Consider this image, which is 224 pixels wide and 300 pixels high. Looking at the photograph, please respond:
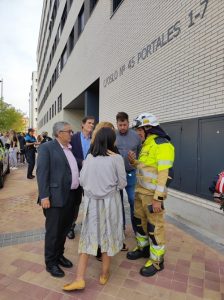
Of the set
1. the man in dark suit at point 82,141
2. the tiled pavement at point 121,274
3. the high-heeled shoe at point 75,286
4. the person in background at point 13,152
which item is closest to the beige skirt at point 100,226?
the high-heeled shoe at point 75,286

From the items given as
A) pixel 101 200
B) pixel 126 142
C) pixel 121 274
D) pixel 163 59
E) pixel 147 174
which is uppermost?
pixel 163 59

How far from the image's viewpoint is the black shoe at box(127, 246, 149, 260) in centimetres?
385

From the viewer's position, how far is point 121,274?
3420 millimetres

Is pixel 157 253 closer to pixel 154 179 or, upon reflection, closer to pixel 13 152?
pixel 154 179

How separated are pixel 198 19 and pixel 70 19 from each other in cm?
1460

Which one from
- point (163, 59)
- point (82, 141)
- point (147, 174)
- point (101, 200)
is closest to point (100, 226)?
point (101, 200)

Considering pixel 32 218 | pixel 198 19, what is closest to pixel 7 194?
pixel 32 218

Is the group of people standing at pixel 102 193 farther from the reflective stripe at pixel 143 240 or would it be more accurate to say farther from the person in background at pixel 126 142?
the person in background at pixel 126 142

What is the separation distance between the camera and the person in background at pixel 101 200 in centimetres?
298

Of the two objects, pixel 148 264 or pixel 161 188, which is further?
pixel 148 264

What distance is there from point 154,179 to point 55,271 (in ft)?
5.24

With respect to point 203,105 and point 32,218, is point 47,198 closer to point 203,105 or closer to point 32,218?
point 32,218

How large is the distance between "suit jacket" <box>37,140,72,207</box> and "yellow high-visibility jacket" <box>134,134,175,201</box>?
92cm

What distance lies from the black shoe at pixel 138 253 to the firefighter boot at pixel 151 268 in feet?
1.13
